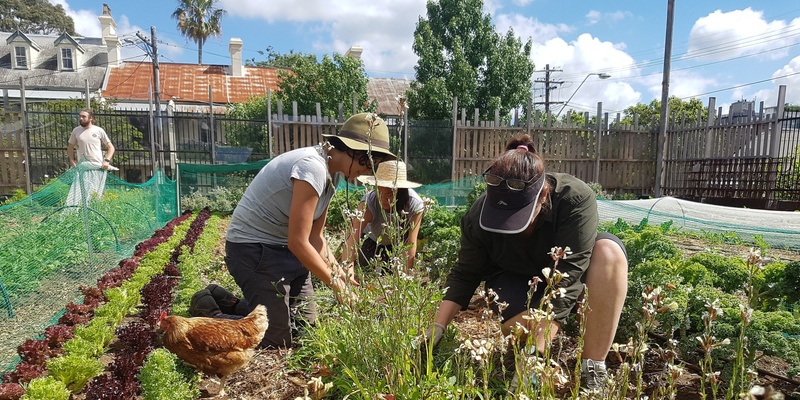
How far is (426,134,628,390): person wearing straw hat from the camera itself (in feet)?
7.51

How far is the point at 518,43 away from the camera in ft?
65.1

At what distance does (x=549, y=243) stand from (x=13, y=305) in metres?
4.27

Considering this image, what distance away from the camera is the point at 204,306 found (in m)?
3.36

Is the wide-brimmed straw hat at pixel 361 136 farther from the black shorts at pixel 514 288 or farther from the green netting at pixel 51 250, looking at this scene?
the green netting at pixel 51 250

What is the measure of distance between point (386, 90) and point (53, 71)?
19.5m

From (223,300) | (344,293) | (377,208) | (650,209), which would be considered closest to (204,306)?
(223,300)

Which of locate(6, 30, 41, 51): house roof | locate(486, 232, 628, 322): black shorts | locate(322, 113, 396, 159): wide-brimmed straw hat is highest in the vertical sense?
locate(6, 30, 41, 51): house roof

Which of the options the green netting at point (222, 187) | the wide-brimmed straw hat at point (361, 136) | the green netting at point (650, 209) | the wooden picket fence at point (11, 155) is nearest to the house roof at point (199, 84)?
the wooden picket fence at point (11, 155)

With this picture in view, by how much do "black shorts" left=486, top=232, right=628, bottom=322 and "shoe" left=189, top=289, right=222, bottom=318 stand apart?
184 centimetres

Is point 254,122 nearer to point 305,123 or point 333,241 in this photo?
point 305,123

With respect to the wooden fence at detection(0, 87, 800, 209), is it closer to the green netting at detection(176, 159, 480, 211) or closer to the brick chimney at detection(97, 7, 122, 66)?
the green netting at detection(176, 159, 480, 211)

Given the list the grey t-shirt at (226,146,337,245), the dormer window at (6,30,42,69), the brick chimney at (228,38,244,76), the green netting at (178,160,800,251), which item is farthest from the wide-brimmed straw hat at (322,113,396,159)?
the dormer window at (6,30,42,69)

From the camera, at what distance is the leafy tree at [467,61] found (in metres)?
18.9

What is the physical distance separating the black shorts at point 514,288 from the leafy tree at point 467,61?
16.2m
